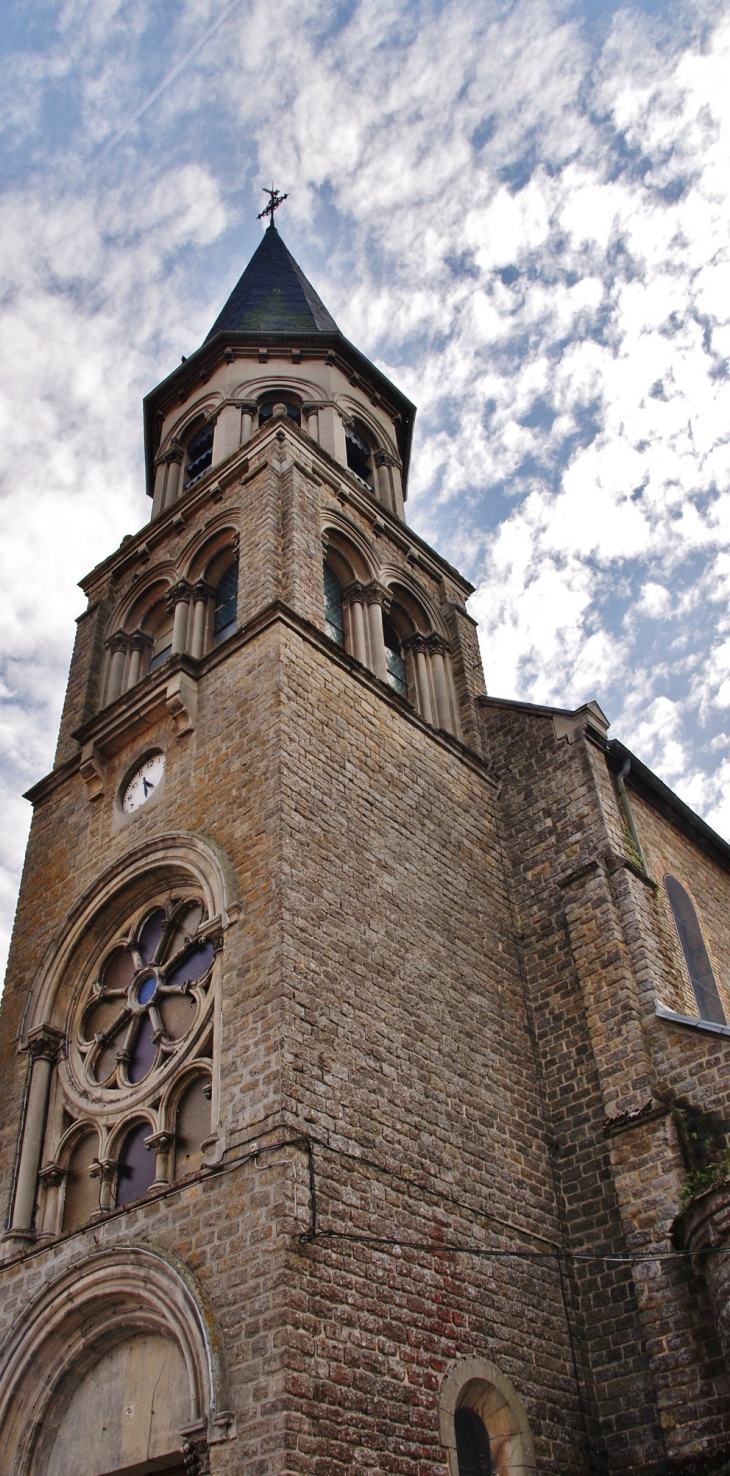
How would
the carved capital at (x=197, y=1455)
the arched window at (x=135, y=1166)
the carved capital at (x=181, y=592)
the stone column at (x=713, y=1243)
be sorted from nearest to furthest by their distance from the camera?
the carved capital at (x=197, y=1455) < the stone column at (x=713, y=1243) < the arched window at (x=135, y=1166) < the carved capital at (x=181, y=592)

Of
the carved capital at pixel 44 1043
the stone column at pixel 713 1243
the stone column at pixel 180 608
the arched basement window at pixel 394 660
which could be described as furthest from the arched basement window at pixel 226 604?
the stone column at pixel 713 1243

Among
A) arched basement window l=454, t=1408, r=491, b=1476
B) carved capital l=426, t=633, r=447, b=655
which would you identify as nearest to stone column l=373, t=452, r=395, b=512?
carved capital l=426, t=633, r=447, b=655

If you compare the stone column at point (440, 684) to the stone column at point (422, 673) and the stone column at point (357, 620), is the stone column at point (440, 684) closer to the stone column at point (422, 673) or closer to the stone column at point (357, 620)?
the stone column at point (422, 673)

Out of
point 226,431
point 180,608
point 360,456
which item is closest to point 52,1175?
point 180,608

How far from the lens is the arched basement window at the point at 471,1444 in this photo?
9.66 meters

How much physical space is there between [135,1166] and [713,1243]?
521cm

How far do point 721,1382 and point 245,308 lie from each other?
19531 millimetres

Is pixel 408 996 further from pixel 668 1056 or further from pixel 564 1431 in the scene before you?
pixel 564 1431

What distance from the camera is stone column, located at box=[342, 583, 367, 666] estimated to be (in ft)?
52.6

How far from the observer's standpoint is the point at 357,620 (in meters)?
16.5

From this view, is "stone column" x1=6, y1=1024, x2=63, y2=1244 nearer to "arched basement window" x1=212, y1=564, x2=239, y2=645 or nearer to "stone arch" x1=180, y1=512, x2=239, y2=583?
"arched basement window" x1=212, y1=564, x2=239, y2=645

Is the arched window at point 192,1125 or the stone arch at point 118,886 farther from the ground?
the stone arch at point 118,886

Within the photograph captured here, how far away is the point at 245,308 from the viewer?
2297 cm

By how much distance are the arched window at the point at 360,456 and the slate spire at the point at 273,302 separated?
192cm
